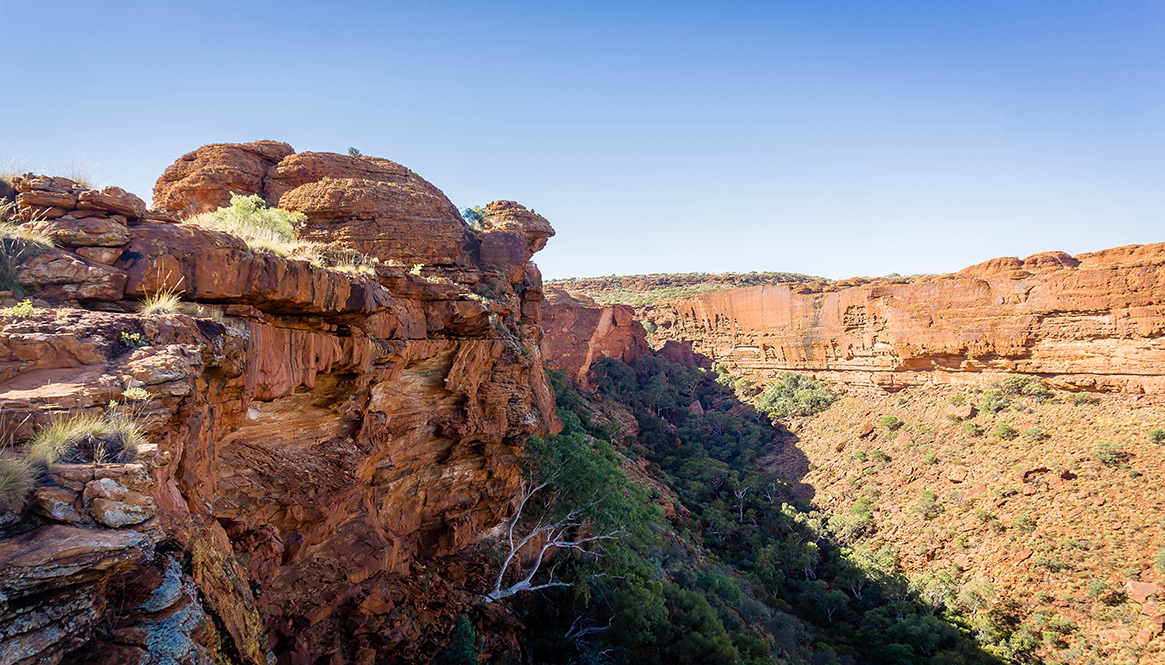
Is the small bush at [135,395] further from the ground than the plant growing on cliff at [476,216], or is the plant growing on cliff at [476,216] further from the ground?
the plant growing on cliff at [476,216]

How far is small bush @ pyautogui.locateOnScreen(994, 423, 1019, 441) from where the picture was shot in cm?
2431

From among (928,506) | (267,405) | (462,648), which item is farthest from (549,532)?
(928,506)

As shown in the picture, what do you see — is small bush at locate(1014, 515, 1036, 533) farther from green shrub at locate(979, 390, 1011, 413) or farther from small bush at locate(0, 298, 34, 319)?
small bush at locate(0, 298, 34, 319)

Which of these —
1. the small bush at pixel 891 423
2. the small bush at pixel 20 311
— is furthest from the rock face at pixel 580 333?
the small bush at pixel 20 311

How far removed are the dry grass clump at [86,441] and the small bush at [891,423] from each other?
35.9 m

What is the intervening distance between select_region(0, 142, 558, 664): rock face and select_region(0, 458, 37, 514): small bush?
0.10 m

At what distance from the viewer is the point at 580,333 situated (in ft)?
129

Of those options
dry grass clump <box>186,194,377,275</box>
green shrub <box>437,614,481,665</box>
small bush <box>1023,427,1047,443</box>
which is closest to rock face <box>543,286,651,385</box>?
dry grass clump <box>186,194,377,275</box>

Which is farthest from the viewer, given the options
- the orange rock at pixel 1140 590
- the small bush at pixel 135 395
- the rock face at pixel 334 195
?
the orange rock at pixel 1140 590

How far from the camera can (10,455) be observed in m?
3.19

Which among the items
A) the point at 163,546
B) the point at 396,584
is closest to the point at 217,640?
the point at 163,546

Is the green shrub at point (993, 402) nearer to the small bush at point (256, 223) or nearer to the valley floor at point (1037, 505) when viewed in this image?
the valley floor at point (1037, 505)

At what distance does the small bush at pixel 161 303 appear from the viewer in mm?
5391

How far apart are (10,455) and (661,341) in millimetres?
53127
